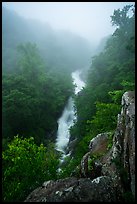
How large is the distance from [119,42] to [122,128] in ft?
129

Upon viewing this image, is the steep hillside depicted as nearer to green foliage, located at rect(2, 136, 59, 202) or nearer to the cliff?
green foliage, located at rect(2, 136, 59, 202)

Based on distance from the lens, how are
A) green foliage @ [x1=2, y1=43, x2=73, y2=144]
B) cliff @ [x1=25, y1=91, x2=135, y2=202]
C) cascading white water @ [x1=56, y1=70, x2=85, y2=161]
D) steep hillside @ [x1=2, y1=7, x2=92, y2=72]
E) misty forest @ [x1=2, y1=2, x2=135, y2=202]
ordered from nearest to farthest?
cliff @ [x1=25, y1=91, x2=135, y2=202] → misty forest @ [x1=2, y1=2, x2=135, y2=202] → green foliage @ [x1=2, y1=43, x2=73, y2=144] → cascading white water @ [x1=56, y1=70, x2=85, y2=161] → steep hillside @ [x1=2, y1=7, x2=92, y2=72]

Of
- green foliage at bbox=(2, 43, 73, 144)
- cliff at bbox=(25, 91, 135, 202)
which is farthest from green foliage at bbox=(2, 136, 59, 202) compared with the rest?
green foliage at bbox=(2, 43, 73, 144)

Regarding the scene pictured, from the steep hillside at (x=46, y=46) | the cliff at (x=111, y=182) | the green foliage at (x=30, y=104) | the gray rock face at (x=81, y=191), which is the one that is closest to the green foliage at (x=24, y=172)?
the cliff at (x=111, y=182)

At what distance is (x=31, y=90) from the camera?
4275 cm

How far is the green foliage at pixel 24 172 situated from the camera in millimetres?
18438

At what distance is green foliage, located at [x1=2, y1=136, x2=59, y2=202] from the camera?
18.4 metres

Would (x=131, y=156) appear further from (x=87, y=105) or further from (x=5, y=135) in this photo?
(x=5, y=135)

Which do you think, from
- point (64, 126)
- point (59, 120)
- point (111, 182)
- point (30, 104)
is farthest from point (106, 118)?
point (59, 120)

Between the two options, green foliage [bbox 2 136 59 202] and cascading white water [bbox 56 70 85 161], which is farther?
cascading white water [bbox 56 70 85 161]

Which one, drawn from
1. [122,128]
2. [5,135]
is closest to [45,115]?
[5,135]

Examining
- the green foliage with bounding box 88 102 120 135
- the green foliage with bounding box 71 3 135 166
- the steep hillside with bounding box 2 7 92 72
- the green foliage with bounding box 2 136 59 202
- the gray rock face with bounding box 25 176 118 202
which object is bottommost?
the gray rock face with bounding box 25 176 118 202

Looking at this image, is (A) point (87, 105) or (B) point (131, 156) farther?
(A) point (87, 105)

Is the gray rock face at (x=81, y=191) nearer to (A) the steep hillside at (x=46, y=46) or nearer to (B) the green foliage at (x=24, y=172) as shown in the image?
(B) the green foliage at (x=24, y=172)
